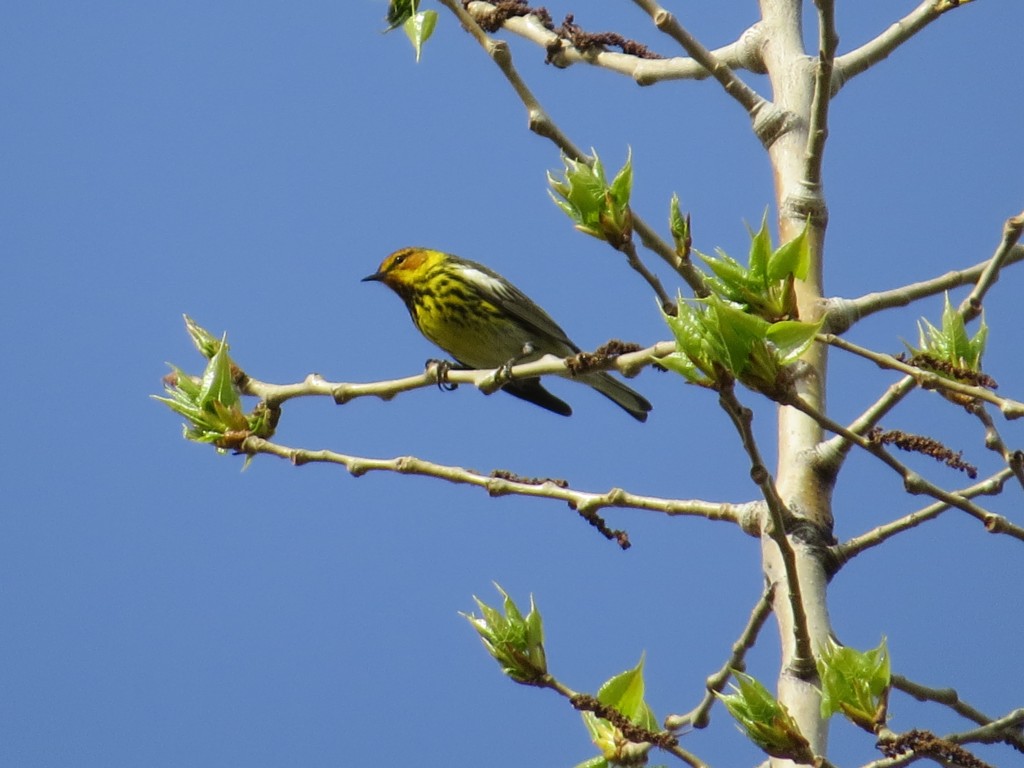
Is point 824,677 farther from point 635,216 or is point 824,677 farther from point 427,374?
point 427,374

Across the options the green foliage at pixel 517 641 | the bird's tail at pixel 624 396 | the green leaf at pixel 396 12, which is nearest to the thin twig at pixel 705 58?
the green leaf at pixel 396 12

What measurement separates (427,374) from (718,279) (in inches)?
44.4

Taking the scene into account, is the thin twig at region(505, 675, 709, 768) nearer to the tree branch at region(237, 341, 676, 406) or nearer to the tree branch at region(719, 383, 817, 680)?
the tree branch at region(719, 383, 817, 680)

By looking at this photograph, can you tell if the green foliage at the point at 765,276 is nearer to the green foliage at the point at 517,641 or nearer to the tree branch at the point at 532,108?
the tree branch at the point at 532,108

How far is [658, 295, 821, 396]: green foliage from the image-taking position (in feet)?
6.61

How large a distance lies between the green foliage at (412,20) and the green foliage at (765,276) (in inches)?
41.9

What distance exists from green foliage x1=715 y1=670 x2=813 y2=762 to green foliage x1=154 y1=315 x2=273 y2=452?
1554 millimetres

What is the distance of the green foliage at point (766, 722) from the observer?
2.28 meters

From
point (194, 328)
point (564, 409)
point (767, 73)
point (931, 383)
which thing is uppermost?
point (564, 409)

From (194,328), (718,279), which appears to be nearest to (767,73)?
(718,279)

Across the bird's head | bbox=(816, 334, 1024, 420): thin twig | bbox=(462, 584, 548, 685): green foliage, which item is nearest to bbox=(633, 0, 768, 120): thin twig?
bbox=(816, 334, 1024, 420): thin twig

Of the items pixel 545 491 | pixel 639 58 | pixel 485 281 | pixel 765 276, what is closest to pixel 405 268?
pixel 485 281

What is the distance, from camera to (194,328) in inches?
143

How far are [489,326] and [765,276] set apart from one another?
4476 millimetres
